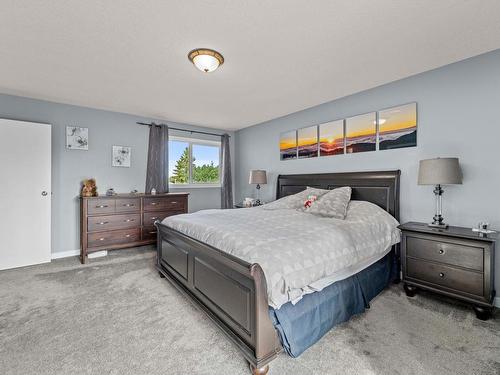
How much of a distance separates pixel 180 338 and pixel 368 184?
2.78m

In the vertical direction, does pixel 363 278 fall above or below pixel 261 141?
below

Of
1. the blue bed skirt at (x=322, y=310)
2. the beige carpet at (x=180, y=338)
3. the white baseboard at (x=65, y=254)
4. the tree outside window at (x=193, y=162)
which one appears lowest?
the beige carpet at (x=180, y=338)

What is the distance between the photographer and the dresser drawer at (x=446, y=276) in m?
2.11

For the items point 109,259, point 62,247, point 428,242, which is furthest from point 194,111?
point 428,242

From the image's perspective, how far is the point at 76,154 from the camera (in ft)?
13.1

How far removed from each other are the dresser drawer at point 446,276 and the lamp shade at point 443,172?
80cm

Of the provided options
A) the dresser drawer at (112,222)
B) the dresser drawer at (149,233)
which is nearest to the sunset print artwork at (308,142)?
the dresser drawer at (149,233)

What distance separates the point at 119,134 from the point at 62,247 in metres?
2.08

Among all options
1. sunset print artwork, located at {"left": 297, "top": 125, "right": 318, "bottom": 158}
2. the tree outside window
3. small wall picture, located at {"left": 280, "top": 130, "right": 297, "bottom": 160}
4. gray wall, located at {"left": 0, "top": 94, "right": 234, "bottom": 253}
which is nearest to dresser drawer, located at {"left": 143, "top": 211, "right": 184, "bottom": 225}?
gray wall, located at {"left": 0, "top": 94, "right": 234, "bottom": 253}

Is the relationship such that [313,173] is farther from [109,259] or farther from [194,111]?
[109,259]

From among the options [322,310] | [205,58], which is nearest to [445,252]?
[322,310]

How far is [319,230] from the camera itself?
2105 mm

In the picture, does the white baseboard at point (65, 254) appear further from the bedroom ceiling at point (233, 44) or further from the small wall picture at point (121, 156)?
the bedroom ceiling at point (233, 44)

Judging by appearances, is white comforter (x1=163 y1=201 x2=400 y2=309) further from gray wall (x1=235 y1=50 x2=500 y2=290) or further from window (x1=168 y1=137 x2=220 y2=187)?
window (x1=168 y1=137 x2=220 y2=187)
